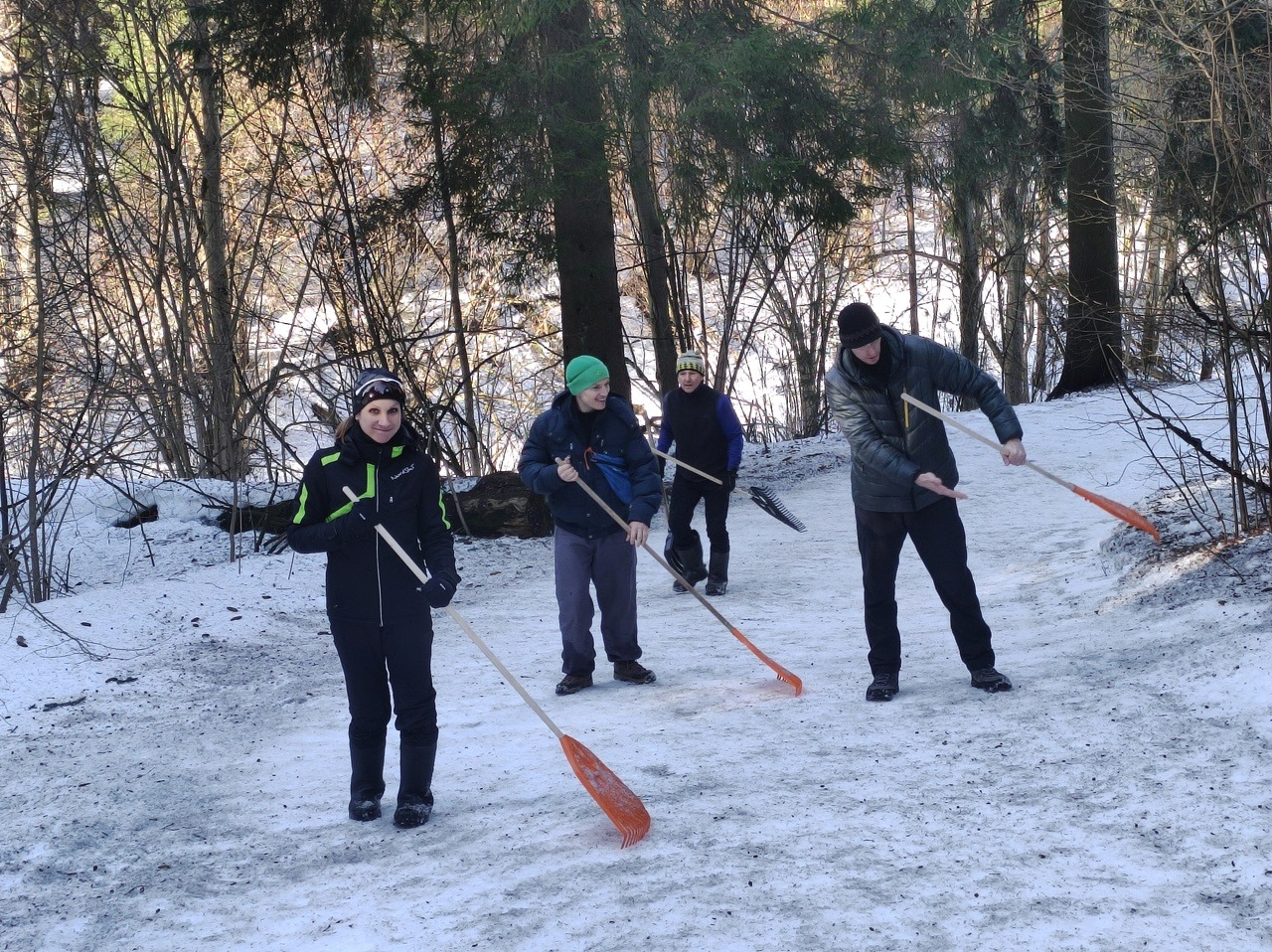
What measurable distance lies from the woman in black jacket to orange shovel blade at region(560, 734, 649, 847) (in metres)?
0.56

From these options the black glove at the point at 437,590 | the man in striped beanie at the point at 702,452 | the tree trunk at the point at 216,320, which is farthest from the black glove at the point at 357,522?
the tree trunk at the point at 216,320

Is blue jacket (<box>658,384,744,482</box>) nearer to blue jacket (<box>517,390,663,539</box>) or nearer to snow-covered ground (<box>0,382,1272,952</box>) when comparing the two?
snow-covered ground (<box>0,382,1272,952</box>)

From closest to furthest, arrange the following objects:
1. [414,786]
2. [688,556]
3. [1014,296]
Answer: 1. [414,786]
2. [688,556]
3. [1014,296]

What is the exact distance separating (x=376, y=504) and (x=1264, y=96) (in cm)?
536

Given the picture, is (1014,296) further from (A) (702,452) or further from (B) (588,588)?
(B) (588,588)

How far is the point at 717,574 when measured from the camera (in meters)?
9.11

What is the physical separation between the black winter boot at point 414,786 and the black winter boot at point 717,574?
15.0 ft

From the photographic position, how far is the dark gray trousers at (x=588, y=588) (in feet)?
21.4

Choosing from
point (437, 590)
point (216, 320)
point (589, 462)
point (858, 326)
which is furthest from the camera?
point (216, 320)

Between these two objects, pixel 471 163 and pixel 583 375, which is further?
pixel 471 163

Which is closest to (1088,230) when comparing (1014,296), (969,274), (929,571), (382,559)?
(969,274)

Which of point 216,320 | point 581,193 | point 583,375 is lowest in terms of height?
point 583,375

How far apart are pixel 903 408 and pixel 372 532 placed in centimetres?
252

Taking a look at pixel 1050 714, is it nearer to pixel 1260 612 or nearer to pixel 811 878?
pixel 1260 612
